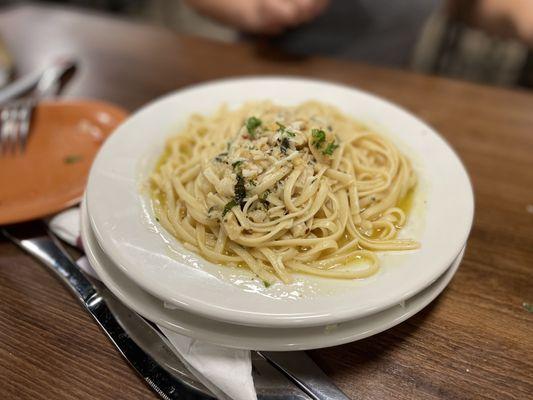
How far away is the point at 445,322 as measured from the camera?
1.35 metres

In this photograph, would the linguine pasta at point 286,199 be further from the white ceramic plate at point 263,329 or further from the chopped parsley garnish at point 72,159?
the chopped parsley garnish at point 72,159

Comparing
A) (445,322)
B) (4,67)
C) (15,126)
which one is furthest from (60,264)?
(4,67)

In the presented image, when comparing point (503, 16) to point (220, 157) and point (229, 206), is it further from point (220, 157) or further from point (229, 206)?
point (229, 206)

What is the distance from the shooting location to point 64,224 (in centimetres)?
157

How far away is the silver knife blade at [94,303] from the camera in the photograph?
1.16m

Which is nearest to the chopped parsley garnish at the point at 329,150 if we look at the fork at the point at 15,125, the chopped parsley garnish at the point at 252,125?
the chopped parsley garnish at the point at 252,125

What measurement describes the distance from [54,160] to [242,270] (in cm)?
118

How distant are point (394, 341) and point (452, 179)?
59cm

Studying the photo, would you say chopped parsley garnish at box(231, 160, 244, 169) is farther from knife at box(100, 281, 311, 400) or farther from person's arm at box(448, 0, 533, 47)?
person's arm at box(448, 0, 533, 47)

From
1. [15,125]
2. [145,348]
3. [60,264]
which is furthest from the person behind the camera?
[15,125]

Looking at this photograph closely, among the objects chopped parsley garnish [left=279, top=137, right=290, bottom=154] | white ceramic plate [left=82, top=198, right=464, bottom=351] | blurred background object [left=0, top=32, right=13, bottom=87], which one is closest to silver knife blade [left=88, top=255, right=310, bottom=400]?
white ceramic plate [left=82, top=198, right=464, bottom=351]

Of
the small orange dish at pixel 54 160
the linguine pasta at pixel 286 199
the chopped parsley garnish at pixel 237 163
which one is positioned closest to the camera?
the linguine pasta at pixel 286 199

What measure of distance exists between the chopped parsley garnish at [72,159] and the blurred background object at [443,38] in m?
1.07

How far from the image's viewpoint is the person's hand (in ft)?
8.50
